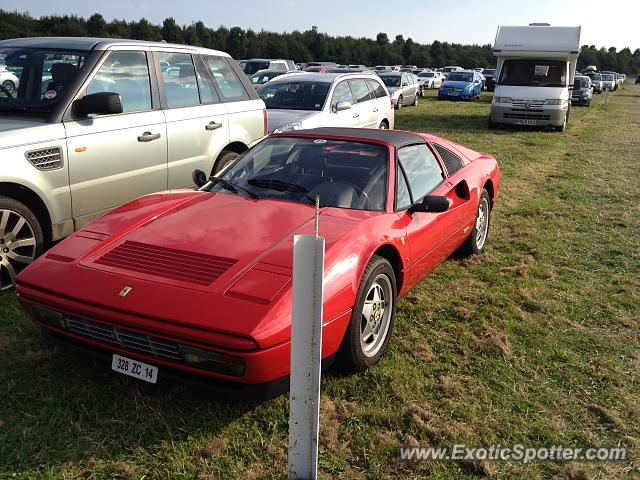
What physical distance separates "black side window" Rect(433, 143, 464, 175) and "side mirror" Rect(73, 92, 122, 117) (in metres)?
2.66

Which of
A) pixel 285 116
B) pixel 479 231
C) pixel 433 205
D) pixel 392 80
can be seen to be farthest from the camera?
pixel 392 80

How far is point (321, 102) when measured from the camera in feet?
29.8

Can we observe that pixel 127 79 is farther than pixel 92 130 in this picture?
Yes

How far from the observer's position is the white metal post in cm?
198

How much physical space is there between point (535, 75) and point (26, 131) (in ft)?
47.1

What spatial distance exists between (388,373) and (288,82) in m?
7.44

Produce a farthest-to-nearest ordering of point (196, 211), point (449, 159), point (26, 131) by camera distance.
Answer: point (449, 159) → point (26, 131) → point (196, 211)

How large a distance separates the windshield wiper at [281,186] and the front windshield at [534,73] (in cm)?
1340

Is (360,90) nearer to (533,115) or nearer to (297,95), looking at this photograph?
(297,95)

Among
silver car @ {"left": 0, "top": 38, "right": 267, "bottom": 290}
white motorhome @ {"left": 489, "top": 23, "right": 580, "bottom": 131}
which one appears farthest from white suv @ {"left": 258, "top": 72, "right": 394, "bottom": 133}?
white motorhome @ {"left": 489, "top": 23, "right": 580, "bottom": 131}

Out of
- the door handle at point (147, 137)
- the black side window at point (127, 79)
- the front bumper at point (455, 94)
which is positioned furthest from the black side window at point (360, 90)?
the front bumper at point (455, 94)

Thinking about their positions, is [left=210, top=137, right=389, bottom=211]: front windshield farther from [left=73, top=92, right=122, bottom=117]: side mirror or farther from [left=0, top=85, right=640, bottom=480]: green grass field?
[left=73, top=92, right=122, bottom=117]: side mirror

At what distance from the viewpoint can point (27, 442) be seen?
2.54 metres

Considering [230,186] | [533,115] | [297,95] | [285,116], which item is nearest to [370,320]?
[230,186]
